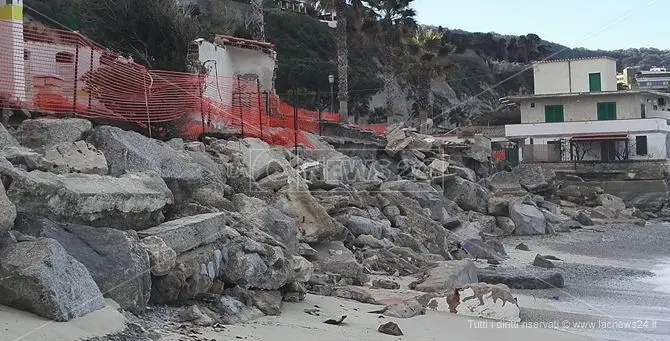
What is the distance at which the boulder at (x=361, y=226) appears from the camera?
40.1 ft

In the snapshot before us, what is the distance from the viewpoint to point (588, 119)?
4572cm

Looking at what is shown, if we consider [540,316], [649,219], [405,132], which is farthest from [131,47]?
[649,219]

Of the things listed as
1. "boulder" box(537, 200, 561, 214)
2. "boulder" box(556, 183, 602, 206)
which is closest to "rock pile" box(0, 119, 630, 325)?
"boulder" box(537, 200, 561, 214)

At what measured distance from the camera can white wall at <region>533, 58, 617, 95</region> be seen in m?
47.7

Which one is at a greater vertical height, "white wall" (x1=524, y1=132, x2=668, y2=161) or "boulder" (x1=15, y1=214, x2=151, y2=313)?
"white wall" (x1=524, y1=132, x2=668, y2=161)

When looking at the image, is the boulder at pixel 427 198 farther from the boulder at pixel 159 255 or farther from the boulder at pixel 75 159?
the boulder at pixel 159 255

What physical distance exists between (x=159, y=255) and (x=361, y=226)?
6.65 m

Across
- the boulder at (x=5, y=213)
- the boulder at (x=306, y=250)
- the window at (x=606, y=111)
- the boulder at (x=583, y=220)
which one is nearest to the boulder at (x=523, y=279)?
the boulder at (x=306, y=250)

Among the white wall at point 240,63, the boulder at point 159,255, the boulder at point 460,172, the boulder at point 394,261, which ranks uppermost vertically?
Answer: the white wall at point 240,63

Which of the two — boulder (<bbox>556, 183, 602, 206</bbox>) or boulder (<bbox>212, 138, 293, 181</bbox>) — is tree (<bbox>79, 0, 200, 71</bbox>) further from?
boulder (<bbox>556, 183, 602, 206</bbox>)

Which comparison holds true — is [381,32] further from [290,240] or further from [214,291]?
[214,291]

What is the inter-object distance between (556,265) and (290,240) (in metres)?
8.73

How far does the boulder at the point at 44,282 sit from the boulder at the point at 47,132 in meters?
3.42

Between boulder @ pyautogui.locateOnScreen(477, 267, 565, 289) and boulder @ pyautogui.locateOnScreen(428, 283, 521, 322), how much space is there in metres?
3.09
